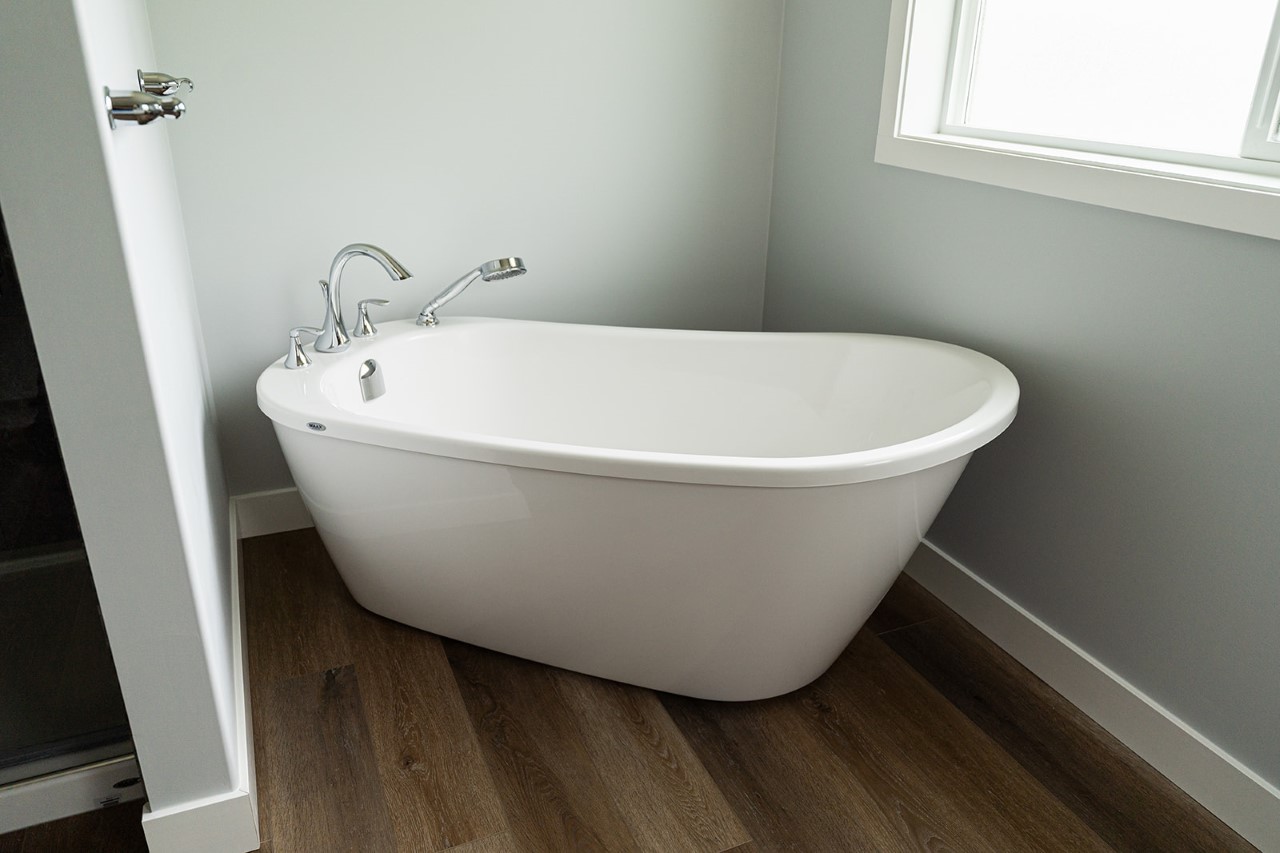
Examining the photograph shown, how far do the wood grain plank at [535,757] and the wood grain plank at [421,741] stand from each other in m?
0.03

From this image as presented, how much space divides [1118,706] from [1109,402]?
59cm

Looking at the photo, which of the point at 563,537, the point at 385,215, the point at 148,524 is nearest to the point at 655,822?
the point at 563,537

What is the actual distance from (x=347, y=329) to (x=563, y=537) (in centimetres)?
98

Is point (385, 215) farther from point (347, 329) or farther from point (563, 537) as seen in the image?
point (563, 537)

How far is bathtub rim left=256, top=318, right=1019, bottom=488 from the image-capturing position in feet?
4.83

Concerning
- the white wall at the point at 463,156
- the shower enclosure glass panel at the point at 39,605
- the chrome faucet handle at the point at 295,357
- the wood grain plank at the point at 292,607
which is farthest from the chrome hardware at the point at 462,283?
the shower enclosure glass panel at the point at 39,605

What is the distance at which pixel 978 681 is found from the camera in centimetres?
193

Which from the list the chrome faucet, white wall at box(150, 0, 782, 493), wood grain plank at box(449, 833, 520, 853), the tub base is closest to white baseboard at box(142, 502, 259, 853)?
wood grain plank at box(449, 833, 520, 853)

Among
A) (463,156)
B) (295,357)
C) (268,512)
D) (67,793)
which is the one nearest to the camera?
(67,793)

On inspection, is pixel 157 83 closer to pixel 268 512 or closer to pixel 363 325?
pixel 363 325

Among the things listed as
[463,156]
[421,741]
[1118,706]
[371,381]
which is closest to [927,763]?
[1118,706]

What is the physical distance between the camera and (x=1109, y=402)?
1.71 metres

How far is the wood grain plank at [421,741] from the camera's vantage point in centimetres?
158

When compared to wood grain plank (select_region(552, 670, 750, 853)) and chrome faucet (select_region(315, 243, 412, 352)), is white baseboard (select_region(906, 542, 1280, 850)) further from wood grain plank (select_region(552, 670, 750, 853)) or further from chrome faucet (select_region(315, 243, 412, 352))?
chrome faucet (select_region(315, 243, 412, 352))
